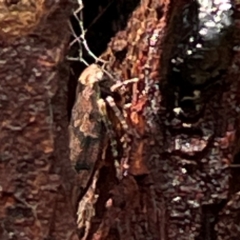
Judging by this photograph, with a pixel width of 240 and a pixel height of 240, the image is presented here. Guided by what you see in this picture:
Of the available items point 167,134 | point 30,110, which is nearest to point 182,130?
point 167,134

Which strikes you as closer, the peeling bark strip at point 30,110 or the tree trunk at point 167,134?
the peeling bark strip at point 30,110

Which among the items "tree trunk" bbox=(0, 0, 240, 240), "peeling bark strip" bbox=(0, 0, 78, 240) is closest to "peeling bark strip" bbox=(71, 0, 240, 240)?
"tree trunk" bbox=(0, 0, 240, 240)

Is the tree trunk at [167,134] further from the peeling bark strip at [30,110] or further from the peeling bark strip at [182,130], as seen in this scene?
the peeling bark strip at [30,110]

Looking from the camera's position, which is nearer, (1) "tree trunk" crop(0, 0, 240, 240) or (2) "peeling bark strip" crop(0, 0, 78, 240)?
(2) "peeling bark strip" crop(0, 0, 78, 240)

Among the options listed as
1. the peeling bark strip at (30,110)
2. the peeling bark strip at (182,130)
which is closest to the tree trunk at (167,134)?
Answer: the peeling bark strip at (182,130)

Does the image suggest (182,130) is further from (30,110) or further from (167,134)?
(30,110)

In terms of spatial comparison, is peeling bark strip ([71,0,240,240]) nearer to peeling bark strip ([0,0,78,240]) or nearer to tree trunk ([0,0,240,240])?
tree trunk ([0,0,240,240])
